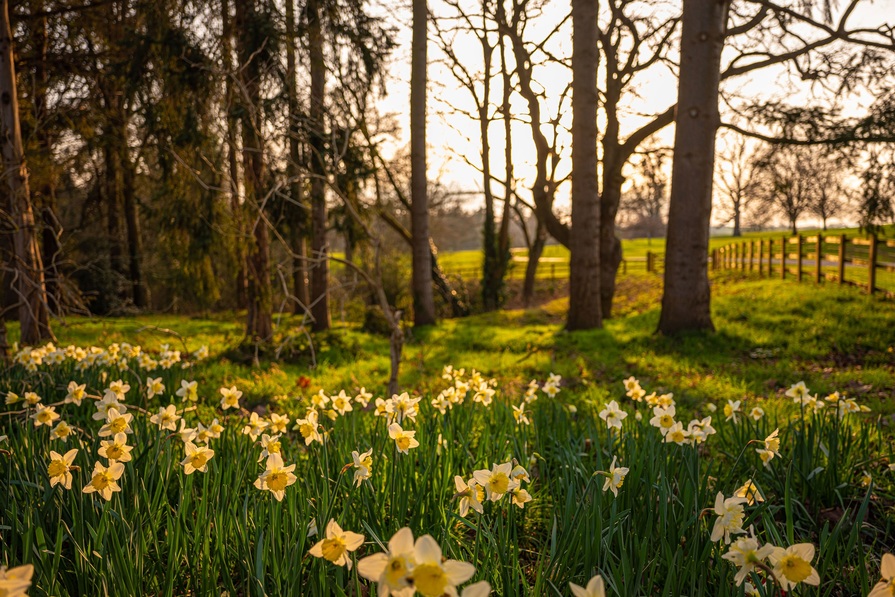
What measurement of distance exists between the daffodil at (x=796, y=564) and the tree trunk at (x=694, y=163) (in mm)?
7346

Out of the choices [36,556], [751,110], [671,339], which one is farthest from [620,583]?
[751,110]

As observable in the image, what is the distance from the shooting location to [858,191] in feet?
29.7

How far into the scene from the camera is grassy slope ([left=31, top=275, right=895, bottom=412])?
19.1 feet

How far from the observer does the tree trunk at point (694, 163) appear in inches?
308

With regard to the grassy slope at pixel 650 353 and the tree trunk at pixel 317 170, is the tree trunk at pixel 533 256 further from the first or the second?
the tree trunk at pixel 317 170

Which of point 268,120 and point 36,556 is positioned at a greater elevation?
point 268,120

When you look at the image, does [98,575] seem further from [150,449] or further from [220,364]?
[220,364]

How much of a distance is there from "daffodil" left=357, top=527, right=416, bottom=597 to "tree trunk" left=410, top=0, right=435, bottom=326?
10.5 meters

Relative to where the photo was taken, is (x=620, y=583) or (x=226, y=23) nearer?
(x=620, y=583)

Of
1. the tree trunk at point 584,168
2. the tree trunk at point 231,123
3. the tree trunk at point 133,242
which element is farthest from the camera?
the tree trunk at point 133,242

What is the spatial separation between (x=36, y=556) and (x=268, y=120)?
6.59m

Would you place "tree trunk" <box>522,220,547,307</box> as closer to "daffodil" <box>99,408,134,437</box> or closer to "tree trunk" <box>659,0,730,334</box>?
"tree trunk" <box>659,0,730,334</box>

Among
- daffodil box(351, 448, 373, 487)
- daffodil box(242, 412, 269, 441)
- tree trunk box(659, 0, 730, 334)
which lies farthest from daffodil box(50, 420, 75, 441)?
tree trunk box(659, 0, 730, 334)

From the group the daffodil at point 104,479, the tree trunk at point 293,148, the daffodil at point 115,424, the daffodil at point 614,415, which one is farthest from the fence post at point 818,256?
the daffodil at point 104,479
